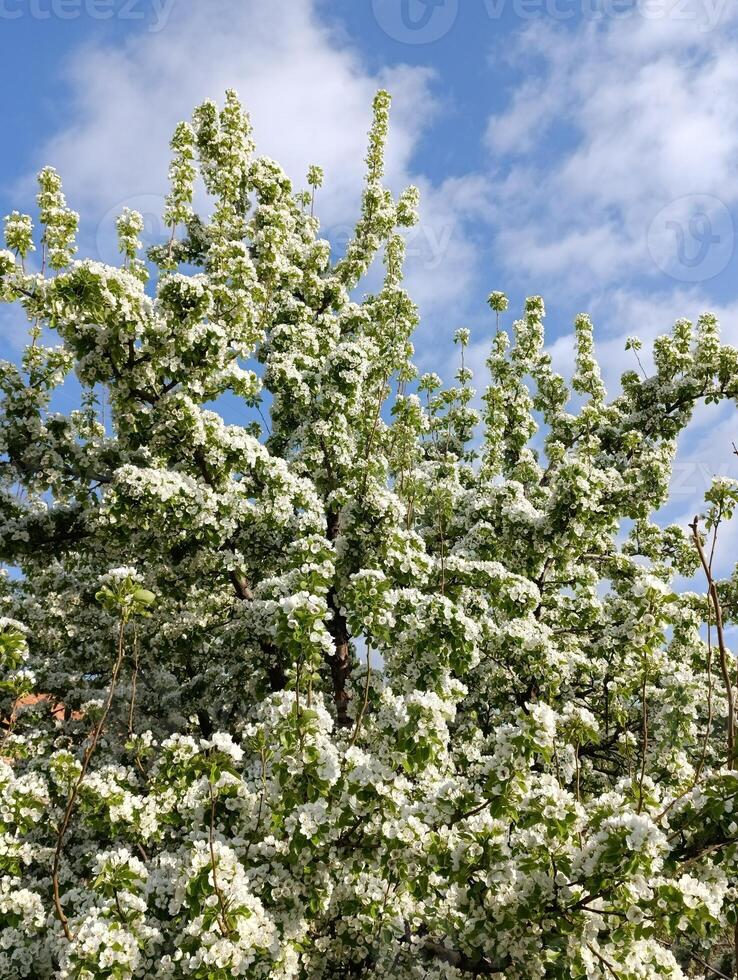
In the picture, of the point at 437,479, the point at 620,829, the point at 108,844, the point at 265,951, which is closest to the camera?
the point at 620,829

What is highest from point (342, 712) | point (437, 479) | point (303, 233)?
point (303, 233)

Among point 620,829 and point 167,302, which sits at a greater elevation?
point 167,302

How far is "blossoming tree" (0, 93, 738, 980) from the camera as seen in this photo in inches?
212

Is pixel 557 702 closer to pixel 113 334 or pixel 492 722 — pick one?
pixel 492 722

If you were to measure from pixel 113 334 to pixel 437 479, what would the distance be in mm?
7542

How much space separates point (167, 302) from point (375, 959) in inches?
329

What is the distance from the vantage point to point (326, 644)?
6.47 m

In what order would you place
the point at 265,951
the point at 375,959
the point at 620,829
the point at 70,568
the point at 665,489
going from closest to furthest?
the point at 620,829 → the point at 265,951 → the point at 375,959 → the point at 70,568 → the point at 665,489

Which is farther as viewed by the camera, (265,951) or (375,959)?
(375,959)

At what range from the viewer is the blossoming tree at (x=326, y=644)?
5.39m

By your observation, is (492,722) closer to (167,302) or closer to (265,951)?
(265,951)

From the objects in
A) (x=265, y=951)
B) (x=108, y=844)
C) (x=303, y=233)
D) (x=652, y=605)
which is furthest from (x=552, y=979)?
(x=303, y=233)

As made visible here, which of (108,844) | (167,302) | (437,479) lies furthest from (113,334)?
(437,479)

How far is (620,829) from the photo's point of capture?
183 inches
